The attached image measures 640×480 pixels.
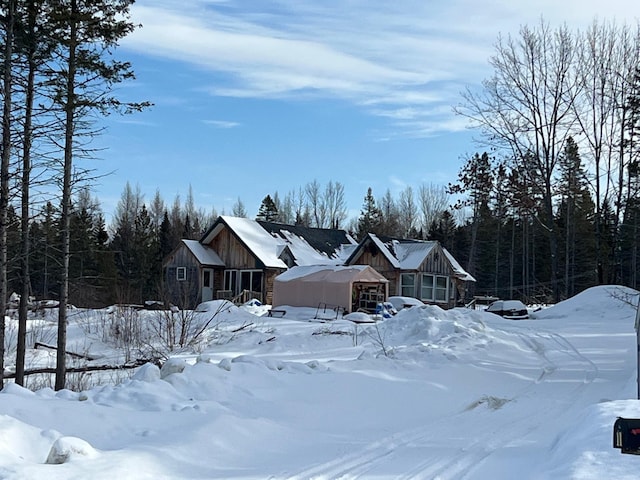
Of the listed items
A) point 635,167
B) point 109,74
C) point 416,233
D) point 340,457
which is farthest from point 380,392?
point 416,233

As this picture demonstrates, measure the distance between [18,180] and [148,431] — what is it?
9730mm

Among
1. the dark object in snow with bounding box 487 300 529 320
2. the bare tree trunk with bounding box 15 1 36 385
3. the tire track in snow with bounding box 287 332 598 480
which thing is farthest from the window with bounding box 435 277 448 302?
the tire track in snow with bounding box 287 332 598 480

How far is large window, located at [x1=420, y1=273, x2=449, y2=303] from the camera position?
1531 inches

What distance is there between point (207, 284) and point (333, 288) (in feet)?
38.3

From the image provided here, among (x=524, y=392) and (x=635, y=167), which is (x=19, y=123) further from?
(x=635, y=167)

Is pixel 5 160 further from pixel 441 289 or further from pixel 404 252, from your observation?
pixel 441 289

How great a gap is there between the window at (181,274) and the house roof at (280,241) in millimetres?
2349

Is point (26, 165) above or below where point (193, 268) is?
above

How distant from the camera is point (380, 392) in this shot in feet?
33.8

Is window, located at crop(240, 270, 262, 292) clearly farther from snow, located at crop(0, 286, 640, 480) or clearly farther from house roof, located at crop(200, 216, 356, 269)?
snow, located at crop(0, 286, 640, 480)

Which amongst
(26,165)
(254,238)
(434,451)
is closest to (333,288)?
(254,238)

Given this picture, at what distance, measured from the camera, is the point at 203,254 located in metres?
40.6

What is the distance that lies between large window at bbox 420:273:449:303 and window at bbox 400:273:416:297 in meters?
0.54

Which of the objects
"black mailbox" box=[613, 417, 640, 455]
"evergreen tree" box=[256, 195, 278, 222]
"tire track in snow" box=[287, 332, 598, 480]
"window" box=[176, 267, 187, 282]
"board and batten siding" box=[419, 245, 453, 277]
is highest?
"evergreen tree" box=[256, 195, 278, 222]
